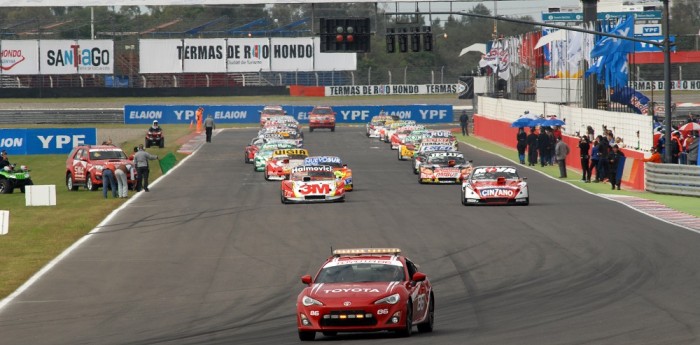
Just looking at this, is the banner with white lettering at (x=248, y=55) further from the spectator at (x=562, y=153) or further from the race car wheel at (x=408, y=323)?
the race car wheel at (x=408, y=323)

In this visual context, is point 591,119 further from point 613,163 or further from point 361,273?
point 361,273

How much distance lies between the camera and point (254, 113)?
320 ft

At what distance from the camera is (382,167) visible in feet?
175

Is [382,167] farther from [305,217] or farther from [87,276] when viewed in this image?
[87,276]

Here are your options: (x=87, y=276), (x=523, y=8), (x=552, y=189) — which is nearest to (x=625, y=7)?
(x=523, y=8)

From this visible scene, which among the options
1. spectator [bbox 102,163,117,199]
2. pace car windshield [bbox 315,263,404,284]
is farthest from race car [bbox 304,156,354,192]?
pace car windshield [bbox 315,263,404,284]

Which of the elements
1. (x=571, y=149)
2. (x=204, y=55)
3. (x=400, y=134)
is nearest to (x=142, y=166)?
(x=571, y=149)

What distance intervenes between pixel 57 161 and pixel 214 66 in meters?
50.2

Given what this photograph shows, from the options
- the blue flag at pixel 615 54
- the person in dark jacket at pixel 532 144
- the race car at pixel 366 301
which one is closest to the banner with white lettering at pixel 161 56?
the blue flag at pixel 615 54

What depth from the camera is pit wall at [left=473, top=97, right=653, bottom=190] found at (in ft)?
138

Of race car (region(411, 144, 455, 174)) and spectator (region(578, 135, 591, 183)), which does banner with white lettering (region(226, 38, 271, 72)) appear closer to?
race car (region(411, 144, 455, 174))

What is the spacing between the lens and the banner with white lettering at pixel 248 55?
4323 inches

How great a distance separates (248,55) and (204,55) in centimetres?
376

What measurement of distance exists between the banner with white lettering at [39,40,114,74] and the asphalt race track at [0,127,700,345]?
7156 cm
